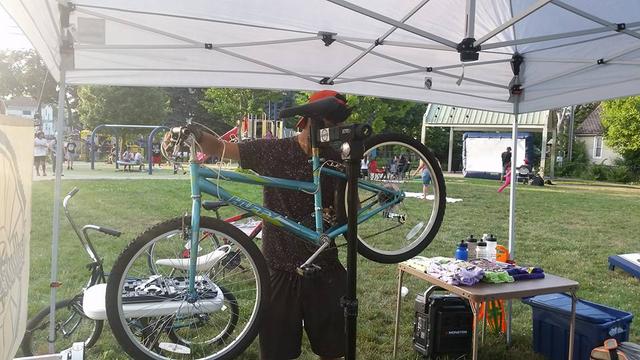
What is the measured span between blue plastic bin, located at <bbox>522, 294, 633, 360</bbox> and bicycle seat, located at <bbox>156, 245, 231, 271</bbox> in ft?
9.38

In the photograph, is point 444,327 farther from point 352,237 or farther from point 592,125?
point 592,125

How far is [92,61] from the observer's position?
372 centimetres

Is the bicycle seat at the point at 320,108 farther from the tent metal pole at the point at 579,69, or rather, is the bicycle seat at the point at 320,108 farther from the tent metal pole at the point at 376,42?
the tent metal pole at the point at 579,69

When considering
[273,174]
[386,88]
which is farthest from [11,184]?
[386,88]

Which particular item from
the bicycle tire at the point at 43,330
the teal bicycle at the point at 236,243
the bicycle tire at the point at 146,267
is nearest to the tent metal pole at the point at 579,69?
the teal bicycle at the point at 236,243

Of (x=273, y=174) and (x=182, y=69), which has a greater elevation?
(x=182, y=69)

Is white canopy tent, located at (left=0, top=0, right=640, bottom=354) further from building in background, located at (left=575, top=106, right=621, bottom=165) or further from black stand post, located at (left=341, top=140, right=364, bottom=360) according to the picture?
building in background, located at (left=575, top=106, right=621, bottom=165)

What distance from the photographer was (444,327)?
4078mm

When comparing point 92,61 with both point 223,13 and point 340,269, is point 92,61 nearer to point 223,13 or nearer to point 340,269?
point 223,13

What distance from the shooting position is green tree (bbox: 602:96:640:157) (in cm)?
2950

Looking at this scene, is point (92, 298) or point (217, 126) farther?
point (217, 126)

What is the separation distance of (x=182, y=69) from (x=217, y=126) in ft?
129

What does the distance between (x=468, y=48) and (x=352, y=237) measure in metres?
1.69

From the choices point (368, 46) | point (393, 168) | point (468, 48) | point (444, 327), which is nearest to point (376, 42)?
point (368, 46)
